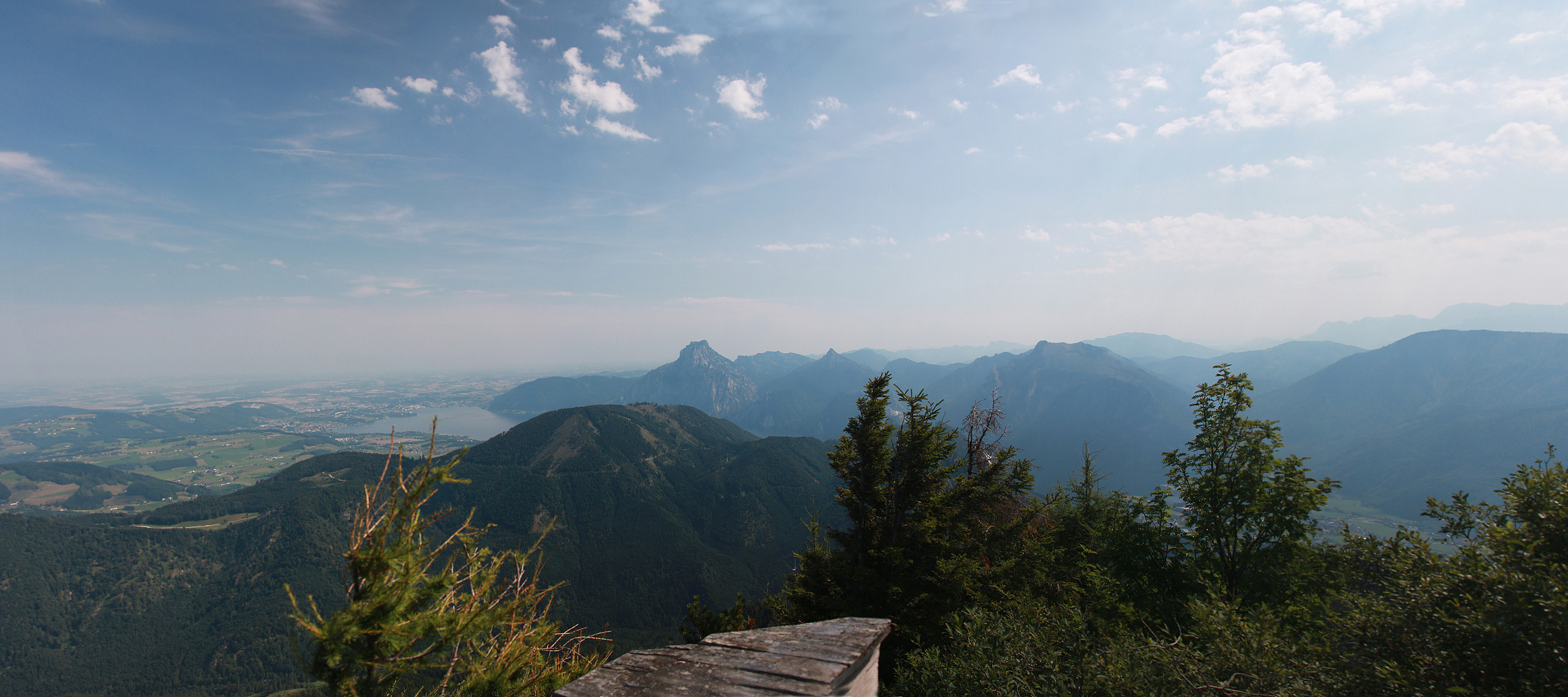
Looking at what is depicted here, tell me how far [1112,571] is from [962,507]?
5963 millimetres

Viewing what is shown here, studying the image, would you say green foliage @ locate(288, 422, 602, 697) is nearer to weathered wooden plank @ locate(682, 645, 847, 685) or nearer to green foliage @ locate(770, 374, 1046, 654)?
weathered wooden plank @ locate(682, 645, 847, 685)

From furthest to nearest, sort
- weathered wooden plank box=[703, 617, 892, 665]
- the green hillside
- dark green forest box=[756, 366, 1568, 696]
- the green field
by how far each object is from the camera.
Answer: the green field, the green hillside, dark green forest box=[756, 366, 1568, 696], weathered wooden plank box=[703, 617, 892, 665]

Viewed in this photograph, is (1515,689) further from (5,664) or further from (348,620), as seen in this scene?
(5,664)

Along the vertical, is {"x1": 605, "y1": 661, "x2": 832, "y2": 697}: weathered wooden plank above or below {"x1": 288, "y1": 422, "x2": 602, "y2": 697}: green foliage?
below

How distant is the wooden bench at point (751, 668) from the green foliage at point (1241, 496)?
1281cm

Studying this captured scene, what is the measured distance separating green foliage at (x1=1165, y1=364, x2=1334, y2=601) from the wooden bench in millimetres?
12815

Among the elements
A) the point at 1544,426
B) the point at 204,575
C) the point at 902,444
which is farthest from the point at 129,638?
the point at 1544,426

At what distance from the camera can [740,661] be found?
6.62 m

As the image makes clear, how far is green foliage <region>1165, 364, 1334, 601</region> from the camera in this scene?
14062 millimetres

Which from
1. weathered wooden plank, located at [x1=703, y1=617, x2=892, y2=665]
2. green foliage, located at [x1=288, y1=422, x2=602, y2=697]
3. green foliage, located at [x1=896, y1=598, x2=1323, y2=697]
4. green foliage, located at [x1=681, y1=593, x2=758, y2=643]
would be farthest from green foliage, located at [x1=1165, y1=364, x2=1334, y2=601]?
green foliage, located at [x1=288, y1=422, x2=602, y2=697]

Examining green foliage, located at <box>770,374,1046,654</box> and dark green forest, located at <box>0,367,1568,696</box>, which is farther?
green foliage, located at <box>770,374,1046,654</box>

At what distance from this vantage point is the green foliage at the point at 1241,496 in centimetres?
1406

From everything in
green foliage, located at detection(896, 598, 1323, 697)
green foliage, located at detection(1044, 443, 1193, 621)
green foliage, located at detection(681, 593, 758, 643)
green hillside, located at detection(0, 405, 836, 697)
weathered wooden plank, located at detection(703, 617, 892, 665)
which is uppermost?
weathered wooden plank, located at detection(703, 617, 892, 665)

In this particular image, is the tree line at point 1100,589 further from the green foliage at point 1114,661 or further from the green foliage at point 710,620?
the green foliage at point 710,620
